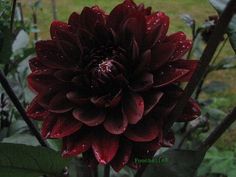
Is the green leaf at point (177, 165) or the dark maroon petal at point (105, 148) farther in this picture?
the green leaf at point (177, 165)

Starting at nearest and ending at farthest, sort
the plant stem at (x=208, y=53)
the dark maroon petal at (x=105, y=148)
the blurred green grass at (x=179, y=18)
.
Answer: the plant stem at (x=208, y=53), the dark maroon petal at (x=105, y=148), the blurred green grass at (x=179, y=18)

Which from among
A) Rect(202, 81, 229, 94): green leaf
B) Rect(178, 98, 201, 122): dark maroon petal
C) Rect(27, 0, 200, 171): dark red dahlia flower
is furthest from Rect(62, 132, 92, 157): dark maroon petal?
Rect(202, 81, 229, 94): green leaf

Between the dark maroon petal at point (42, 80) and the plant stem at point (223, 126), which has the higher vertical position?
the dark maroon petal at point (42, 80)

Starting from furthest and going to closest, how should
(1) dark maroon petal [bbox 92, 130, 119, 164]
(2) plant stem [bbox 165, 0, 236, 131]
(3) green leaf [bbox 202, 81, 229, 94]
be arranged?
(3) green leaf [bbox 202, 81, 229, 94] → (1) dark maroon petal [bbox 92, 130, 119, 164] → (2) plant stem [bbox 165, 0, 236, 131]

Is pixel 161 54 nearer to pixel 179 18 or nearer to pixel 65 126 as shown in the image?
pixel 65 126

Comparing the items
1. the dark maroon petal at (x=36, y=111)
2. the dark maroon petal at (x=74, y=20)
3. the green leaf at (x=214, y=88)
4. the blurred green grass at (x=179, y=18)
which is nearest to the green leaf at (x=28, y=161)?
the dark maroon petal at (x=36, y=111)

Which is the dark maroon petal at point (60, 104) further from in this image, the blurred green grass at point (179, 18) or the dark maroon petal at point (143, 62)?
the blurred green grass at point (179, 18)

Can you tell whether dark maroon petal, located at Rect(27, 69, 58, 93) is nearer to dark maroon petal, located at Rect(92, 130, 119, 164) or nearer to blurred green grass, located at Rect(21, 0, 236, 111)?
dark maroon petal, located at Rect(92, 130, 119, 164)
